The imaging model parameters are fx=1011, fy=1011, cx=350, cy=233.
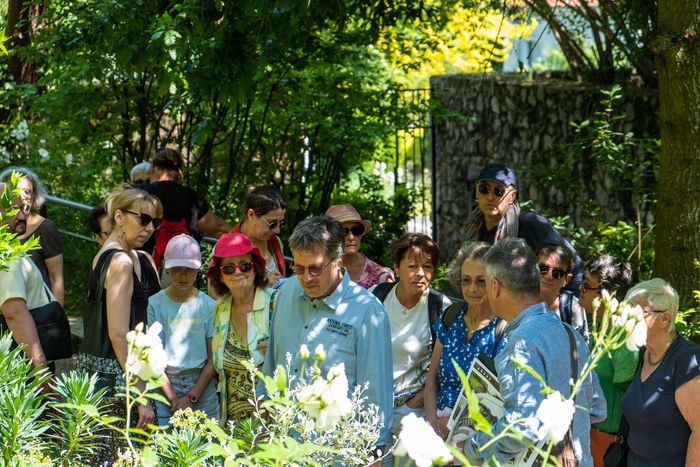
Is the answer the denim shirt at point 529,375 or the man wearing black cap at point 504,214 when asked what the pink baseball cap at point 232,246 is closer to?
the man wearing black cap at point 504,214

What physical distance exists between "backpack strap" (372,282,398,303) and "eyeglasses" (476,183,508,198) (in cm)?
80

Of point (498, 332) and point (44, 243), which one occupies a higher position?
point (44, 243)

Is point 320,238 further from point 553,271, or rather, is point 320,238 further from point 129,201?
point 553,271

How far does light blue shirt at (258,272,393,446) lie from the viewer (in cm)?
411

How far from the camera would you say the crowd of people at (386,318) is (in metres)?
3.69

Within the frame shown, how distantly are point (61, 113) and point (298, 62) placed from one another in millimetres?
2276

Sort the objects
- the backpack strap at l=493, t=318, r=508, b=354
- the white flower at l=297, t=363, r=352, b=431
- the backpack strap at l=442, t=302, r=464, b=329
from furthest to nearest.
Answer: the backpack strap at l=442, t=302, r=464, b=329, the backpack strap at l=493, t=318, r=508, b=354, the white flower at l=297, t=363, r=352, b=431

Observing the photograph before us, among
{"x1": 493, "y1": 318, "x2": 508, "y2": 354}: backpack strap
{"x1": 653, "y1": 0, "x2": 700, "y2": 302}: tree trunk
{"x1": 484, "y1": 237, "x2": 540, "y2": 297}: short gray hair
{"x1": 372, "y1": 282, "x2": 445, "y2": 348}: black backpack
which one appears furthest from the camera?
{"x1": 653, "y1": 0, "x2": 700, "y2": 302}: tree trunk

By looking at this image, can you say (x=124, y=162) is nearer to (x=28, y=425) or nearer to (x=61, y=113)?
(x=61, y=113)

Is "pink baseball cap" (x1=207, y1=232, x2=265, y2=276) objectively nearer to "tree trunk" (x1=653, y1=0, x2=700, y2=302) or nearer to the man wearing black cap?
the man wearing black cap

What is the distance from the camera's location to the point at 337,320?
4.19 m

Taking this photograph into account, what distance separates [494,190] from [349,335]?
1712 mm

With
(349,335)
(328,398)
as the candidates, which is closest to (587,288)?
(349,335)

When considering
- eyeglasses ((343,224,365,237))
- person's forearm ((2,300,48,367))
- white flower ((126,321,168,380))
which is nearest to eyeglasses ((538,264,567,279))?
eyeglasses ((343,224,365,237))
